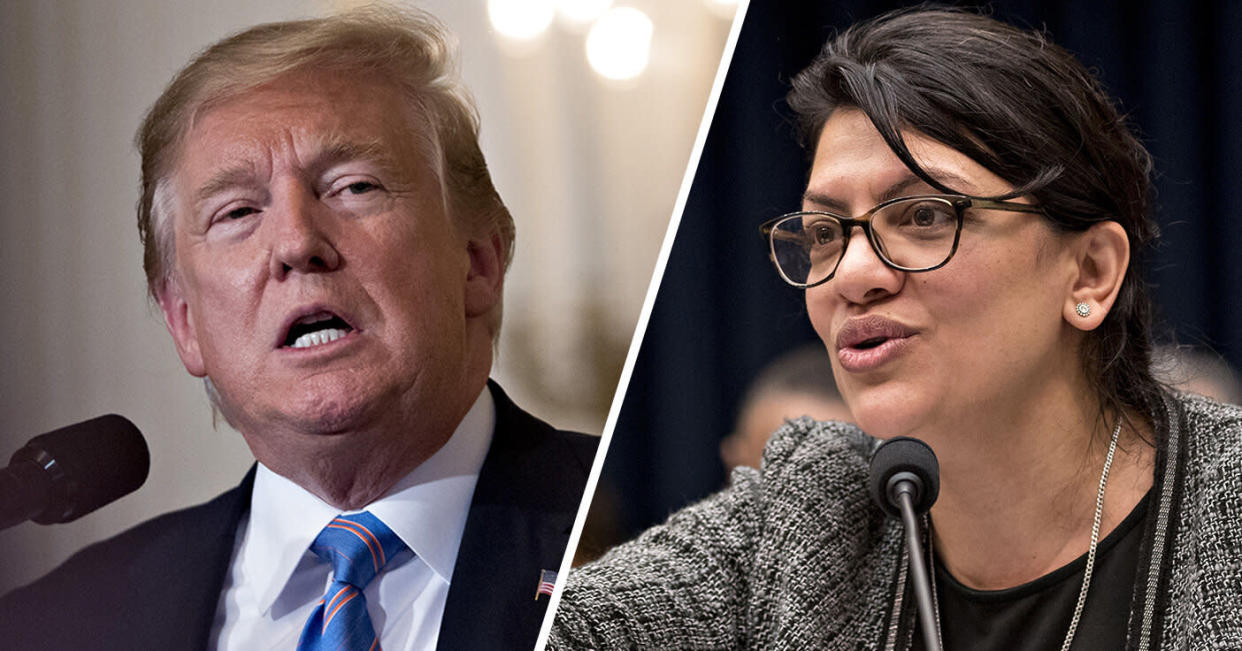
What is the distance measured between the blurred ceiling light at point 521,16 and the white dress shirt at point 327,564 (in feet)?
0.97

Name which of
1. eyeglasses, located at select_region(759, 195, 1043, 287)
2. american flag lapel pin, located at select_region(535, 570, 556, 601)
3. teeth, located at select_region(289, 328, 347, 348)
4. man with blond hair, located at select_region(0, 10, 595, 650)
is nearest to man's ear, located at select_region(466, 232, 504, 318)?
man with blond hair, located at select_region(0, 10, 595, 650)

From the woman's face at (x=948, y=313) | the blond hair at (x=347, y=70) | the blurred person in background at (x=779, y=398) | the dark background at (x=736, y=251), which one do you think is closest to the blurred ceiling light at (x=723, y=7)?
the woman's face at (x=948, y=313)

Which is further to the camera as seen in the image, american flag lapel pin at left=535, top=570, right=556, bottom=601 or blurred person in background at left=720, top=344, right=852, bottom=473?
blurred person in background at left=720, top=344, right=852, bottom=473

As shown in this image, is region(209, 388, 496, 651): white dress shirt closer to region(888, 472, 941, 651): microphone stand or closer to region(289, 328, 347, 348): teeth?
region(289, 328, 347, 348): teeth

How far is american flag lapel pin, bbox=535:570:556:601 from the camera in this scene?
0.85m

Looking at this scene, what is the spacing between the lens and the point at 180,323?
74 centimetres

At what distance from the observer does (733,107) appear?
1.76 m

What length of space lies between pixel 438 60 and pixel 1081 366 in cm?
65

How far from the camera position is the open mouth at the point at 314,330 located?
2.39 ft

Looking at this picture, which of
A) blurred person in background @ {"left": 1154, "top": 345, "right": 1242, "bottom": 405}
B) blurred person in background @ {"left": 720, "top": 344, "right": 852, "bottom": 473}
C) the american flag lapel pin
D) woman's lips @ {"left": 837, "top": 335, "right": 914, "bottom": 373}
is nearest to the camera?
the american flag lapel pin

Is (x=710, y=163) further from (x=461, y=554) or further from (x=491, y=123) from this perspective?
(x=461, y=554)

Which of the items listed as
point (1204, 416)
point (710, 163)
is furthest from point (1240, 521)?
point (710, 163)

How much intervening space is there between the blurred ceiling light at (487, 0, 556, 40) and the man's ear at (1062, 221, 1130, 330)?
511 millimetres

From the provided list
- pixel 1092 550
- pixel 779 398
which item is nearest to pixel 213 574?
pixel 1092 550
